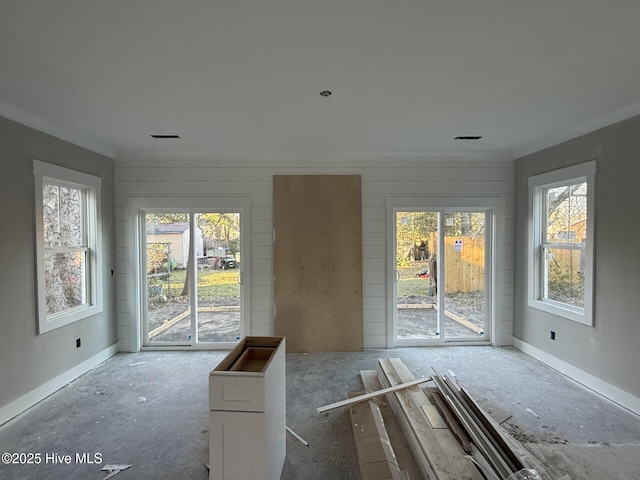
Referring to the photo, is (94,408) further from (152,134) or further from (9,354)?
(152,134)

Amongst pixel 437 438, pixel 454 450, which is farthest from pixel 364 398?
pixel 454 450

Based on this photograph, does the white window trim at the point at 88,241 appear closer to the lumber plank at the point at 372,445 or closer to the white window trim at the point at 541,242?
the lumber plank at the point at 372,445

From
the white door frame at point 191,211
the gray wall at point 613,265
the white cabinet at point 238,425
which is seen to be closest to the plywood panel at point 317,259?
the white door frame at point 191,211

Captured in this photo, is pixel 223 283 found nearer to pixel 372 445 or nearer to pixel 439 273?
pixel 372 445

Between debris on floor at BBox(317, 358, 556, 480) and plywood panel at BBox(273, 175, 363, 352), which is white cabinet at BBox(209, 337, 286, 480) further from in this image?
plywood panel at BBox(273, 175, 363, 352)

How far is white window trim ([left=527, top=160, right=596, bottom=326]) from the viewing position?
133 inches

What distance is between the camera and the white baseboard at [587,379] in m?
3.00

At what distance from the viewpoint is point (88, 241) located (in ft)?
13.4

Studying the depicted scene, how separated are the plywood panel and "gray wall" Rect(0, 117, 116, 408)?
2.48m

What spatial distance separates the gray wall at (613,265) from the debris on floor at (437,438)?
171 cm

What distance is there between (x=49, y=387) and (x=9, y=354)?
67 cm

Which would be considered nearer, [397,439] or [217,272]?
[397,439]

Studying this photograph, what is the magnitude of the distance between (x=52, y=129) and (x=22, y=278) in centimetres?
158

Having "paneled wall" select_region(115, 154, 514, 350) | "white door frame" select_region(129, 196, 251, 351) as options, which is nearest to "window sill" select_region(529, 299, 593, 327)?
"paneled wall" select_region(115, 154, 514, 350)
